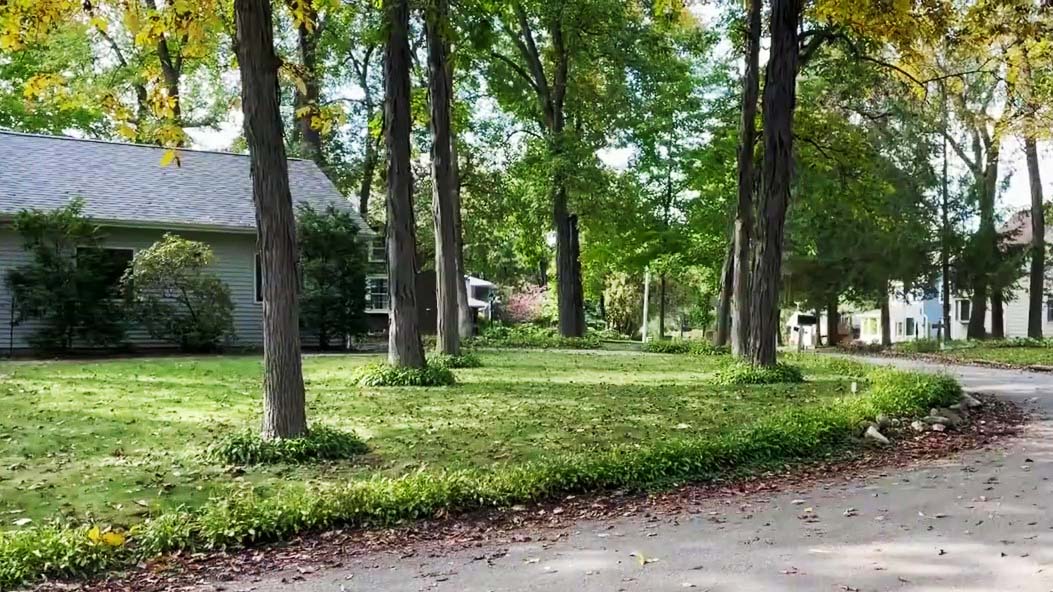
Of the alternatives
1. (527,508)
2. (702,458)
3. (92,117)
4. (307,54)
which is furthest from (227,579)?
(92,117)

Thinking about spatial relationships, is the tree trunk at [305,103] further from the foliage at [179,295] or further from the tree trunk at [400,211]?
the tree trunk at [400,211]

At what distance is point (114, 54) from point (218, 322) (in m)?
16.6

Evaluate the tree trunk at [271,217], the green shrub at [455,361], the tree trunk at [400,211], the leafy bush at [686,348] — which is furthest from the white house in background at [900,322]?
the tree trunk at [271,217]

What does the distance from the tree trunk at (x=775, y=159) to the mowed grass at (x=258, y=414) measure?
163cm

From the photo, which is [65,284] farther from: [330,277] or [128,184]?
[330,277]

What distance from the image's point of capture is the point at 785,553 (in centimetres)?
459

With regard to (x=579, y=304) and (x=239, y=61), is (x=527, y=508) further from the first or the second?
(x=579, y=304)

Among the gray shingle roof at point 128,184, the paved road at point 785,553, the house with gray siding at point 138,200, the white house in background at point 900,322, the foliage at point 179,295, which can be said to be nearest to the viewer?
the paved road at point 785,553

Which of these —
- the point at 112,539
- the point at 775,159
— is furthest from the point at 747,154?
the point at 112,539

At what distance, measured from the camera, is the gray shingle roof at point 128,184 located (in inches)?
731

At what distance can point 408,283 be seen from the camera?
1247 cm

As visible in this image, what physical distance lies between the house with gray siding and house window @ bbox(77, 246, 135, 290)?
42 centimetres

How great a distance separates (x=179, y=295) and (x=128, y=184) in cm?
364

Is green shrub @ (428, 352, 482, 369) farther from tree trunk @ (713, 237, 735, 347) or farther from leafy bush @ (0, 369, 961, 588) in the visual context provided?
tree trunk @ (713, 237, 735, 347)
